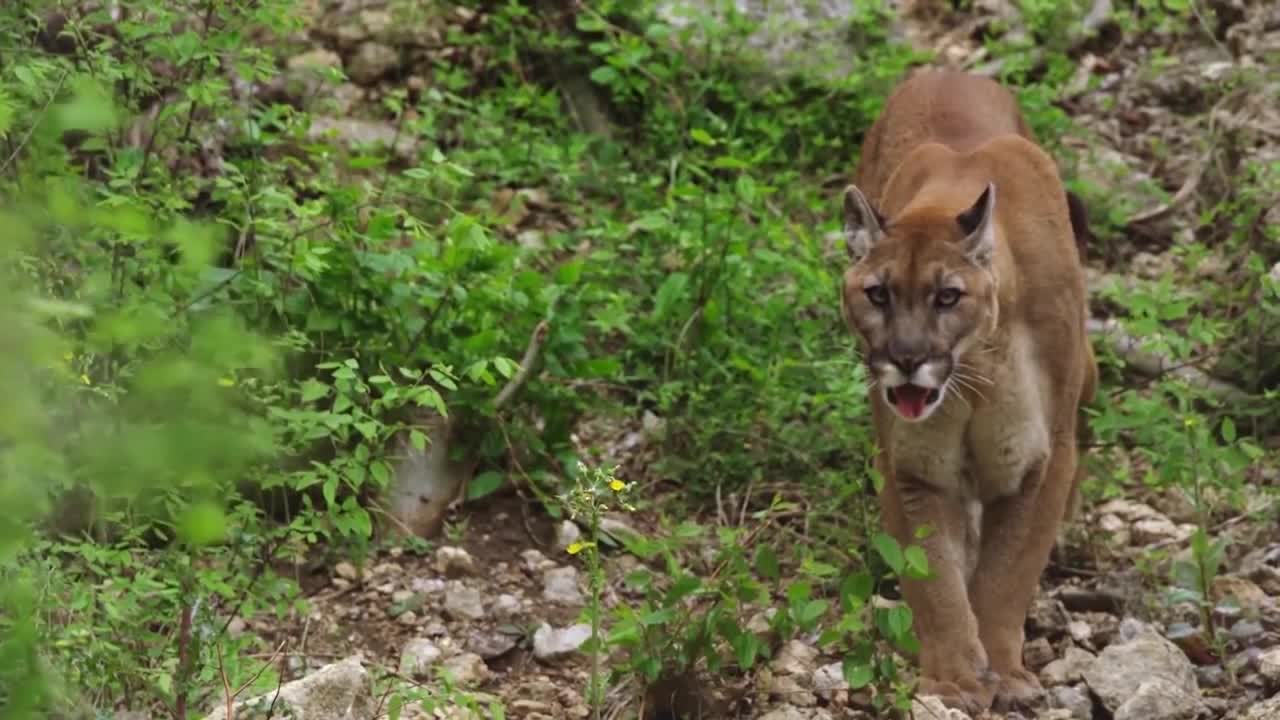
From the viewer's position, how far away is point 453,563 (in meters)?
6.21

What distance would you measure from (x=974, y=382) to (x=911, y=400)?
0.32 meters

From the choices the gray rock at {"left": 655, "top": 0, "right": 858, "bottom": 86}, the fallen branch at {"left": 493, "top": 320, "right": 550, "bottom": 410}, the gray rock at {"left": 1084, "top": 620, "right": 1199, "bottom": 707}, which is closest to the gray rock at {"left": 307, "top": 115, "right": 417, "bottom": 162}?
the gray rock at {"left": 655, "top": 0, "right": 858, "bottom": 86}

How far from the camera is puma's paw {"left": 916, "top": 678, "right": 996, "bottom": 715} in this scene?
5430mm

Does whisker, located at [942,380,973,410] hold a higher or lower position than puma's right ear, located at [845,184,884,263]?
lower

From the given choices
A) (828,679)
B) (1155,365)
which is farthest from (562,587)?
(1155,365)

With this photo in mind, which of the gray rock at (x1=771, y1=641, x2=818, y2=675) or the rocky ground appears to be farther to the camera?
the gray rock at (x1=771, y1=641, x2=818, y2=675)

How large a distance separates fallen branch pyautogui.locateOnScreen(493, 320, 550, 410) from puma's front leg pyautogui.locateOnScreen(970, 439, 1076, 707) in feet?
5.05

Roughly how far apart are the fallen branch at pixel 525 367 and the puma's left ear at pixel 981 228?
4.98ft

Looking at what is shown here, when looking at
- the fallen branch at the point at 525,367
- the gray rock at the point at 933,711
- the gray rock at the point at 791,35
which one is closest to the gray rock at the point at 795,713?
the gray rock at the point at 933,711

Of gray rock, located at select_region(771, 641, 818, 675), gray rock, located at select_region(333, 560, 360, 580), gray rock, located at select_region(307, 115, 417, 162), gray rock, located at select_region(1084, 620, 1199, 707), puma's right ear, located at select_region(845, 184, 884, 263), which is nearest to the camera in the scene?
gray rock, located at select_region(1084, 620, 1199, 707)

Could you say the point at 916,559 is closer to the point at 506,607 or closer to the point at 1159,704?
the point at 1159,704

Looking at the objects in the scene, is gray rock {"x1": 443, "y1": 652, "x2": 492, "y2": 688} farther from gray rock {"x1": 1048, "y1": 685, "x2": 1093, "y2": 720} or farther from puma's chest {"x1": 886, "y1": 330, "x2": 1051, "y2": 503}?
gray rock {"x1": 1048, "y1": 685, "x2": 1093, "y2": 720}

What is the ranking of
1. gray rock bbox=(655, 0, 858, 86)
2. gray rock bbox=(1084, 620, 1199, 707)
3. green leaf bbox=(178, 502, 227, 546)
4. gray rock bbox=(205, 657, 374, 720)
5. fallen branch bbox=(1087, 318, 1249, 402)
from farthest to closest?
gray rock bbox=(655, 0, 858, 86) → fallen branch bbox=(1087, 318, 1249, 402) → gray rock bbox=(1084, 620, 1199, 707) → gray rock bbox=(205, 657, 374, 720) → green leaf bbox=(178, 502, 227, 546)

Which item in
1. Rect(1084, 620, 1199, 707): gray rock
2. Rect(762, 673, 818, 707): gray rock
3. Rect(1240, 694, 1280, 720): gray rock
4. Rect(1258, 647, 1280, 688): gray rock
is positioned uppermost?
Rect(1240, 694, 1280, 720): gray rock
